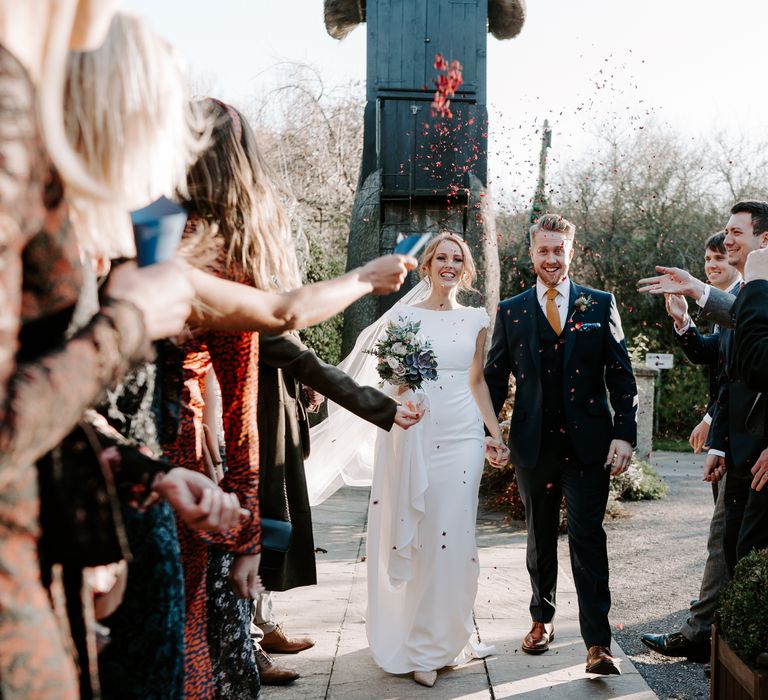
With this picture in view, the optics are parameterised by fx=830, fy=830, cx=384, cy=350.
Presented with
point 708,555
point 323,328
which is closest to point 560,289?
point 708,555

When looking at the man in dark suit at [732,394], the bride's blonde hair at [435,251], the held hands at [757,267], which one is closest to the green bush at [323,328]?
the bride's blonde hair at [435,251]

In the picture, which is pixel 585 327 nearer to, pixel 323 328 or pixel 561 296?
pixel 561 296

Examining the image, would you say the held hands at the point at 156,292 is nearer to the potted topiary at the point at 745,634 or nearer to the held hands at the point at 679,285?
the potted topiary at the point at 745,634

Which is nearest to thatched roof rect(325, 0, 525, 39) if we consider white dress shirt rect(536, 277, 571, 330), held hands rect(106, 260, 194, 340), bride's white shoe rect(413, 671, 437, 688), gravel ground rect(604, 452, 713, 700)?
gravel ground rect(604, 452, 713, 700)

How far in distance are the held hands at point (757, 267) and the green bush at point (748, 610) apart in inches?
45.2

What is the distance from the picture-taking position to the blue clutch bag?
2365mm

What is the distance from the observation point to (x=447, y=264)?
5.21 metres

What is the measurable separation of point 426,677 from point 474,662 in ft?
1.44

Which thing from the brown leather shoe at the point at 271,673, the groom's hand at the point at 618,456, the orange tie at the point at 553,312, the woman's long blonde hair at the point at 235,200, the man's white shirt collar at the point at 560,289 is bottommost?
the brown leather shoe at the point at 271,673

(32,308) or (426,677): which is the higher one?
(32,308)

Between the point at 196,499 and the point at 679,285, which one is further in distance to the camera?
the point at 679,285

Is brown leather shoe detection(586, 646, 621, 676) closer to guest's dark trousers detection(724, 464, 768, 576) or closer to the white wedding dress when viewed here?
the white wedding dress

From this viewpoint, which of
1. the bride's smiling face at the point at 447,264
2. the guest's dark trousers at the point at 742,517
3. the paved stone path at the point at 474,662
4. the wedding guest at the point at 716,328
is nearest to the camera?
the guest's dark trousers at the point at 742,517

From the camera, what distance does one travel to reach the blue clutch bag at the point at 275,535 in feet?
7.76
